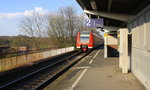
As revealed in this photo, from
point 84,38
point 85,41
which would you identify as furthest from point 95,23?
point 84,38

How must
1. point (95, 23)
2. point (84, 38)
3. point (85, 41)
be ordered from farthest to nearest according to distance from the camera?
point (84, 38) < point (85, 41) < point (95, 23)

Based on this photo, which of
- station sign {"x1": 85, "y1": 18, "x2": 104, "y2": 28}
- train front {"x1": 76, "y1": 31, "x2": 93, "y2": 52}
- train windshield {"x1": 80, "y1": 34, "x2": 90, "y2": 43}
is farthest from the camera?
train windshield {"x1": 80, "y1": 34, "x2": 90, "y2": 43}

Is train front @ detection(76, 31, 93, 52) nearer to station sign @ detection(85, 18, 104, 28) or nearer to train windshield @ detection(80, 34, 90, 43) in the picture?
train windshield @ detection(80, 34, 90, 43)

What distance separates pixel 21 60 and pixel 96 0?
24.8ft

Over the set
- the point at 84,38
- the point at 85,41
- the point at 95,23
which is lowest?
the point at 85,41

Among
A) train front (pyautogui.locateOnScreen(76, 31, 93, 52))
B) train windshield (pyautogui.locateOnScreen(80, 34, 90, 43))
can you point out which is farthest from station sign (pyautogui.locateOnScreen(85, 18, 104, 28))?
train windshield (pyautogui.locateOnScreen(80, 34, 90, 43))

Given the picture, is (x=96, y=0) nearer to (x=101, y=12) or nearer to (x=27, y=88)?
(x=101, y=12)

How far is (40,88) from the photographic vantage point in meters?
8.79

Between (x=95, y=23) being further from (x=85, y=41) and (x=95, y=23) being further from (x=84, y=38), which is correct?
(x=84, y=38)

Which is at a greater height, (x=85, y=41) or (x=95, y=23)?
(x=95, y=23)


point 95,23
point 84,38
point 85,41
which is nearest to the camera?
point 95,23

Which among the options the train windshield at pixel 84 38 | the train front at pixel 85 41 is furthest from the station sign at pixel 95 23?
the train windshield at pixel 84 38

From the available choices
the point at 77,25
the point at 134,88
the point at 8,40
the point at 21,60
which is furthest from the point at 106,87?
the point at 77,25

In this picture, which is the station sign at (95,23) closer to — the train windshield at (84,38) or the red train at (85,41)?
the red train at (85,41)
